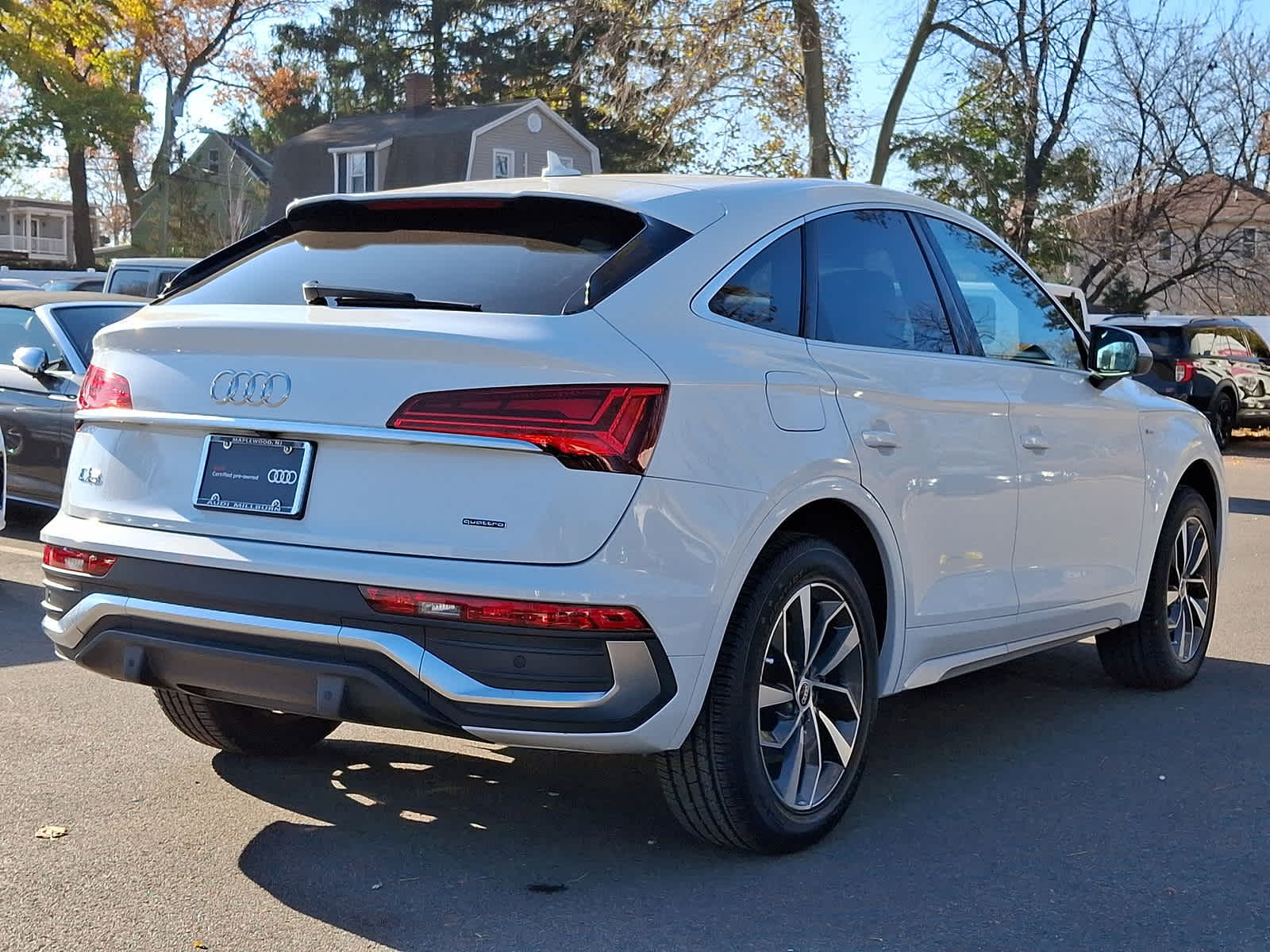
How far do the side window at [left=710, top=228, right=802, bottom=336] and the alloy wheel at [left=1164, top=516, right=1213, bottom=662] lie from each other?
2785mm

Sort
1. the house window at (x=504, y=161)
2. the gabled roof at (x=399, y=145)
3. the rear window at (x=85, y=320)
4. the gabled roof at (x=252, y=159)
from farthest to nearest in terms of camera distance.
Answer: the gabled roof at (x=252, y=159), the house window at (x=504, y=161), the gabled roof at (x=399, y=145), the rear window at (x=85, y=320)

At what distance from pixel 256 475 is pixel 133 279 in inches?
689

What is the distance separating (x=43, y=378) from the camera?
392 inches

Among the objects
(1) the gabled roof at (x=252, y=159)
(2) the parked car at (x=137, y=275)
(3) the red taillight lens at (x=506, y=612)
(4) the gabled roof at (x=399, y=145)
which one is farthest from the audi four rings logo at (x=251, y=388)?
(1) the gabled roof at (x=252, y=159)

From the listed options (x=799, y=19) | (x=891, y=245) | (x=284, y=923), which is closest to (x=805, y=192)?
(x=891, y=245)

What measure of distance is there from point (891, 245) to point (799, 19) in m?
21.3

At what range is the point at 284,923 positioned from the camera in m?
3.70

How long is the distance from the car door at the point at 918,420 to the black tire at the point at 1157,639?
1.42m

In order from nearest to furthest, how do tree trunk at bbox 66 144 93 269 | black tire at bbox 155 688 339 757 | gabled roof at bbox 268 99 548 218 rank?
black tire at bbox 155 688 339 757
gabled roof at bbox 268 99 548 218
tree trunk at bbox 66 144 93 269

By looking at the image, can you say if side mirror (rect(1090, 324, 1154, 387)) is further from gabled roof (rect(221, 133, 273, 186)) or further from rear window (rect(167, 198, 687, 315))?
gabled roof (rect(221, 133, 273, 186))

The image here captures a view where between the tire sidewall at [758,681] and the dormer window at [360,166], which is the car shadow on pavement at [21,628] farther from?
the dormer window at [360,166]

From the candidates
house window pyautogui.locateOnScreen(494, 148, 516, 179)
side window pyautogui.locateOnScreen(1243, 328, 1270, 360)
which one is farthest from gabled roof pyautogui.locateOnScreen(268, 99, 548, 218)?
side window pyautogui.locateOnScreen(1243, 328, 1270, 360)

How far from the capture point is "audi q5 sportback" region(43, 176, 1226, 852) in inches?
142

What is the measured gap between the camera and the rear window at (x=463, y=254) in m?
3.89
